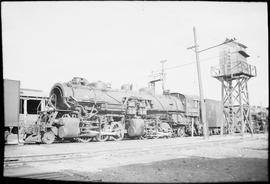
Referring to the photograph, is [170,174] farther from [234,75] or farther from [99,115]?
[234,75]

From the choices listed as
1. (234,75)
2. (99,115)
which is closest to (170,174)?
(99,115)

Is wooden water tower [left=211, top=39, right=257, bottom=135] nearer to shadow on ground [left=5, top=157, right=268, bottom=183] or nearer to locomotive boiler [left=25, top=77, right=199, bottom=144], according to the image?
locomotive boiler [left=25, top=77, right=199, bottom=144]

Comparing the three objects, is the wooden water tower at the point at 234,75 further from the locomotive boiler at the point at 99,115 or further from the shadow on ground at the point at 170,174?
the shadow on ground at the point at 170,174

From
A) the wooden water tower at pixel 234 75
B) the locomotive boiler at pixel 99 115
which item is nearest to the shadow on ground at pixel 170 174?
the locomotive boiler at pixel 99 115

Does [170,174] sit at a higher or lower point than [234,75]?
lower

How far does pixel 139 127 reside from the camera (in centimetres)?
1655

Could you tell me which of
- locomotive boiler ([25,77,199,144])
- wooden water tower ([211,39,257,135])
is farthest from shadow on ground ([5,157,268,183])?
wooden water tower ([211,39,257,135])

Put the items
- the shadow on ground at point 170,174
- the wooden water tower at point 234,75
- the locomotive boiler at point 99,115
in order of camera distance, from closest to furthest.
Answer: the shadow on ground at point 170,174, the locomotive boiler at point 99,115, the wooden water tower at point 234,75

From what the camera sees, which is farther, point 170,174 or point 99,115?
point 99,115

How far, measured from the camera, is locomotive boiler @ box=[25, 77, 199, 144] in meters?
13.6

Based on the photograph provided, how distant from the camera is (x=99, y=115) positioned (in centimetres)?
1528

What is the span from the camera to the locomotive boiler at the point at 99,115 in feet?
44.6

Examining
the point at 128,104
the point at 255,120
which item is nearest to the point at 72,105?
the point at 128,104

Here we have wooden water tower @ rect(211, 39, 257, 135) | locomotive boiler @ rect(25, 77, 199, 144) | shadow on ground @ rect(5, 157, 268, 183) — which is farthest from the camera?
wooden water tower @ rect(211, 39, 257, 135)
